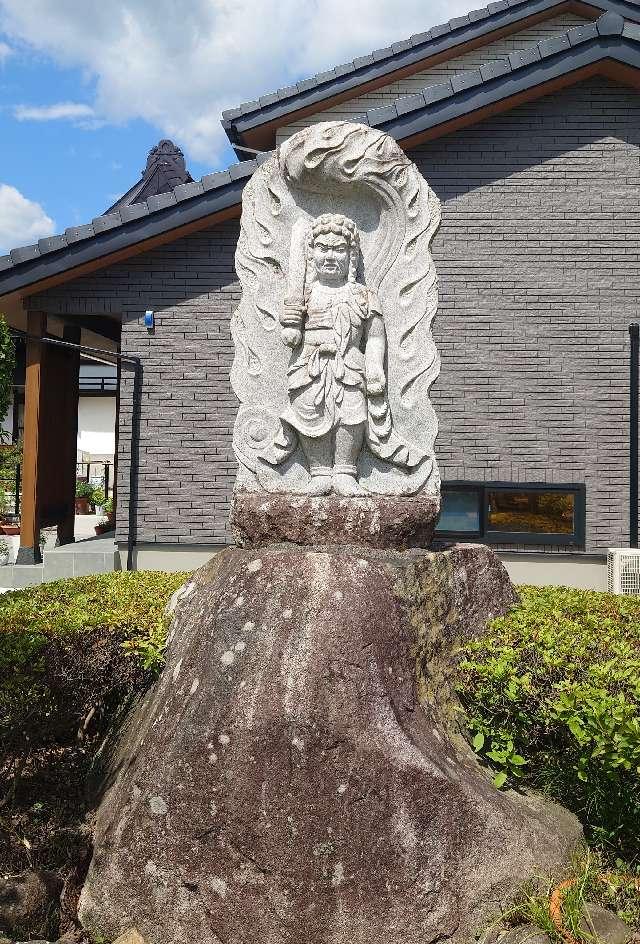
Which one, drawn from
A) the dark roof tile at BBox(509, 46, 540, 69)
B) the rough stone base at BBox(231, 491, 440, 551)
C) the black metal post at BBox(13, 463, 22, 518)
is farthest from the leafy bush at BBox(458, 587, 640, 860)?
the black metal post at BBox(13, 463, 22, 518)

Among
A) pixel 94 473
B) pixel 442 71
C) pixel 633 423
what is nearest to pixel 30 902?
pixel 633 423

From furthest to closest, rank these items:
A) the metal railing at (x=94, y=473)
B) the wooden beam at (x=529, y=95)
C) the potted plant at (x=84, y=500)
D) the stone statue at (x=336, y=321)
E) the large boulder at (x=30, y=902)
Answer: the metal railing at (x=94, y=473), the potted plant at (x=84, y=500), the wooden beam at (x=529, y=95), the stone statue at (x=336, y=321), the large boulder at (x=30, y=902)

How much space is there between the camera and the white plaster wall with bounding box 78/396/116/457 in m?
23.8

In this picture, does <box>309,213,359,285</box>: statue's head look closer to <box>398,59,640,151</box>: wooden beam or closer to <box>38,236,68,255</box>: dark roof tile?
→ <box>398,59,640,151</box>: wooden beam

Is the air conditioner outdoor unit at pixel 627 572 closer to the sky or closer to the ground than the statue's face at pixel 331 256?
closer to the ground

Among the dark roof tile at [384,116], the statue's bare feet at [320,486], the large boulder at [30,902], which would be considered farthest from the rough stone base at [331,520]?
the dark roof tile at [384,116]

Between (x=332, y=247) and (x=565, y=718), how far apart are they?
2847 millimetres

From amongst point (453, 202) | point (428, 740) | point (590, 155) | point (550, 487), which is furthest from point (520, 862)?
point (590, 155)

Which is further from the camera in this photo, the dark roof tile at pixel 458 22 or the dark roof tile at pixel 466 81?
the dark roof tile at pixel 458 22

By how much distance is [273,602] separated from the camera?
3.46 metres

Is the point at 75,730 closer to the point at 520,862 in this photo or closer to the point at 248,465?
the point at 248,465

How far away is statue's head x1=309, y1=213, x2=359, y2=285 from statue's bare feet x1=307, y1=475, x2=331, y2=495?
118cm

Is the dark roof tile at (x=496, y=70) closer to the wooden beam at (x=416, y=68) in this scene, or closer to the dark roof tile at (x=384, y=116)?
the dark roof tile at (x=384, y=116)

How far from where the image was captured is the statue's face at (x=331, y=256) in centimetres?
435
